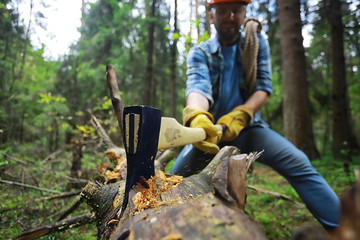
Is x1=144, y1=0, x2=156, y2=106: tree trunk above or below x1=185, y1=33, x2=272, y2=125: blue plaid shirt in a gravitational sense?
above

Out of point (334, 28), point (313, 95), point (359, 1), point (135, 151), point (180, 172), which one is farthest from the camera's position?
point (313, 95)

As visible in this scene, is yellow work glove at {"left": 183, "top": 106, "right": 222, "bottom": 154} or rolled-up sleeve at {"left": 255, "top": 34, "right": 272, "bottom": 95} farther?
rolled-up sleeve at {"left": 255, "top": 34, "right": 272, "bottom": 95}

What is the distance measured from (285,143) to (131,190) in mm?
1527

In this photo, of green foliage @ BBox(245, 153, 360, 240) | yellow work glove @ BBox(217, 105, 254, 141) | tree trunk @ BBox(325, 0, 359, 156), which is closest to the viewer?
yellow work glove @ BBox(217, 105, 254, 141)

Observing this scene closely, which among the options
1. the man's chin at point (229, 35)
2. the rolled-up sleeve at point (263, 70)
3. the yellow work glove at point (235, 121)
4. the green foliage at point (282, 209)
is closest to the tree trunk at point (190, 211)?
the yellow work glove at point (235, 121)

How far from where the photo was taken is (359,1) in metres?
5.31

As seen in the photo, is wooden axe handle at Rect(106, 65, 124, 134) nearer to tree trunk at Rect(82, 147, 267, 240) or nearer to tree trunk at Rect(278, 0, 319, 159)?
tree trunk at Rect(82, 147, 267, 240)

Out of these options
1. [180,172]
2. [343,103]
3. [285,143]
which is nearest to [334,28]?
[343,103]

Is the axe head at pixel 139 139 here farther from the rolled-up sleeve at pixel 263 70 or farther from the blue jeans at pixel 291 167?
the rolled-up sleeve at pixel 263 70

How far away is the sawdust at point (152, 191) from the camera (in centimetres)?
102

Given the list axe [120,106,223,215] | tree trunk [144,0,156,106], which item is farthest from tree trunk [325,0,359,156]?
axe [120,106,223,215]

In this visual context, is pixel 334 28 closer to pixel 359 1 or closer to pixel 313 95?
pixel 359 1

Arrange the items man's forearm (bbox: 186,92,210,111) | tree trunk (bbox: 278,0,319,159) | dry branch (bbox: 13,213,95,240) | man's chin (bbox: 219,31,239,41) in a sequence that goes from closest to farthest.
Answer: dry branch (bbox: 13,213,95,240)
man's forearm (bbox: 186,92,210,111)
man's chin (bbox: 219,31,239,41)
tree trunk (bbox: 278,0,319,159)

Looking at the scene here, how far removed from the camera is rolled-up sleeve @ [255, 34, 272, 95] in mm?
2529
